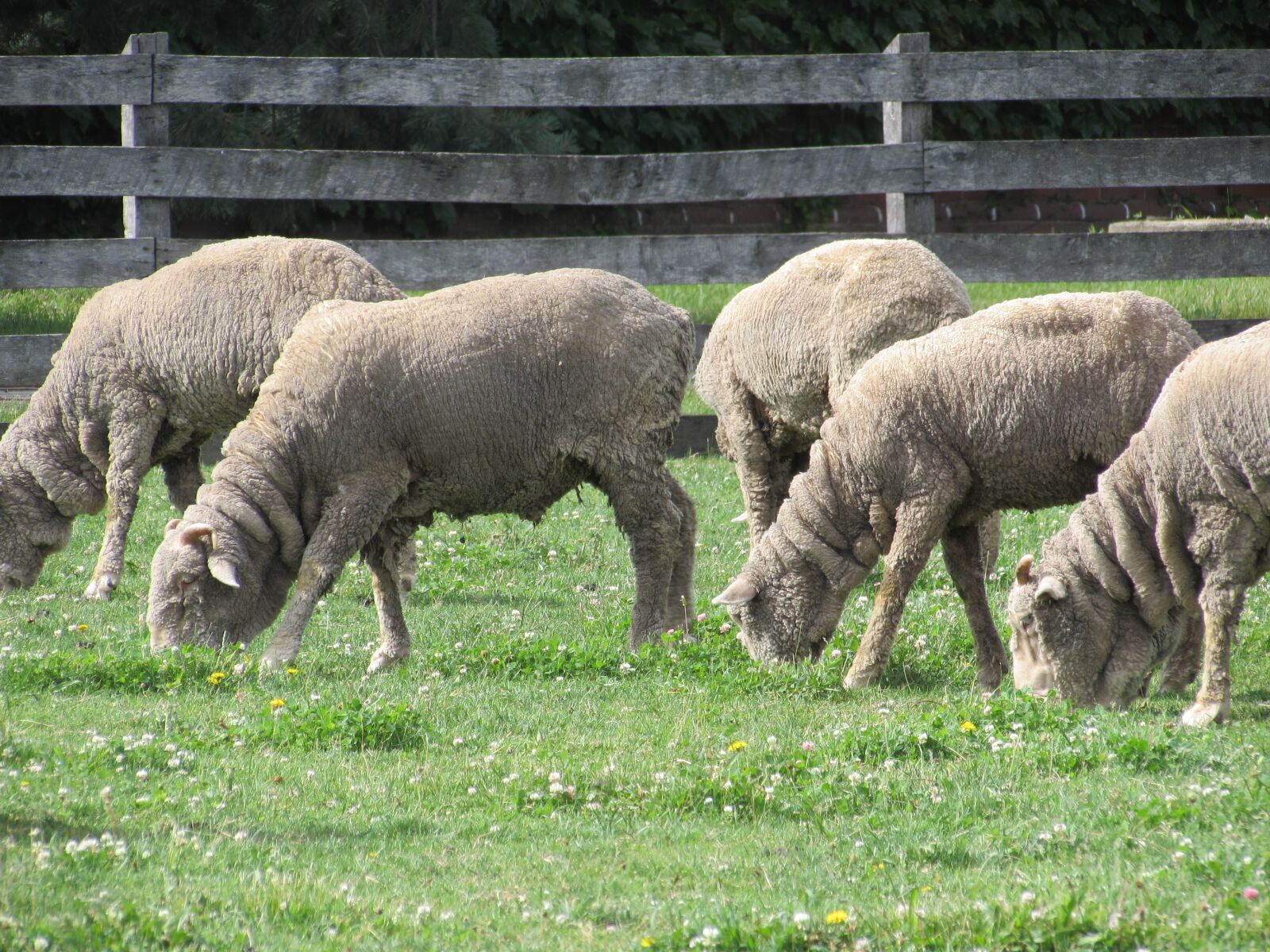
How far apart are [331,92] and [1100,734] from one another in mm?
8164

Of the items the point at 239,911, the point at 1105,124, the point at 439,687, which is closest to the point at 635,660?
the point at 439,687

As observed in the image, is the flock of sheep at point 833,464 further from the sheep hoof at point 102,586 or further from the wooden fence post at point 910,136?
the wooden fence post at point 910,136

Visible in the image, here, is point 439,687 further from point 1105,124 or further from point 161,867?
point 1105,124

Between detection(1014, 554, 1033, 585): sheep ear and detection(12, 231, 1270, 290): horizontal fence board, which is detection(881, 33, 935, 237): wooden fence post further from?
detection(1014, 554, 1033, 585): sheep ear

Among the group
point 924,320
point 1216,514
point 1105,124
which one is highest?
point 1105,124

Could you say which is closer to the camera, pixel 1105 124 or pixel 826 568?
pixel 826 568

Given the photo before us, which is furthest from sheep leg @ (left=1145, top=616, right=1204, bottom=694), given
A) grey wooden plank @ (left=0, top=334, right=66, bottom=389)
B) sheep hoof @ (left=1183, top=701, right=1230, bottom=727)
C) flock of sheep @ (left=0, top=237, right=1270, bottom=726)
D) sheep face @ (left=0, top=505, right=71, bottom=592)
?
grey wooden plank @ (left=0, top=334, right=66, bottom=389)

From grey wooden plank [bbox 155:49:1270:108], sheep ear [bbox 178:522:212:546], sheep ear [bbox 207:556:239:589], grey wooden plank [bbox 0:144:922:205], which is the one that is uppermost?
grey wooden plank [bbox 155:49:1270:108]

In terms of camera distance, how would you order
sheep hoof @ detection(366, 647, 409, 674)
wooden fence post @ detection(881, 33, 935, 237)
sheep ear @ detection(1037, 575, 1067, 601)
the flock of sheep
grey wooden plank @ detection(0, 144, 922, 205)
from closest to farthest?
the flock of sheep
sheep ear @ detection(1037, 575, 1067, 601)
sheep hoof @ detection(366, 647, 409, 674)
grey wooden plank @ detection(0, 144, 922, 205)
wooden fence post @ detection(881, 33, 935, 237)

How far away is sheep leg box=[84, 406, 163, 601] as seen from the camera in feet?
28.8

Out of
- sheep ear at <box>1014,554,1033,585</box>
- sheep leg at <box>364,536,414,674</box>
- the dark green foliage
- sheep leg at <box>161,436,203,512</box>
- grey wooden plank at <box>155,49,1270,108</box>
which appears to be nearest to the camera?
sheep ear at <box>1014,554,1033,585</box>

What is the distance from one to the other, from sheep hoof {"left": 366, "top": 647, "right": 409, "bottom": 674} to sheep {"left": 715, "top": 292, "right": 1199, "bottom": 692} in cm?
155

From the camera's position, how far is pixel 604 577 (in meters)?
8.93

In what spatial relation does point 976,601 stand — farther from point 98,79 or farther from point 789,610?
point 98,79
